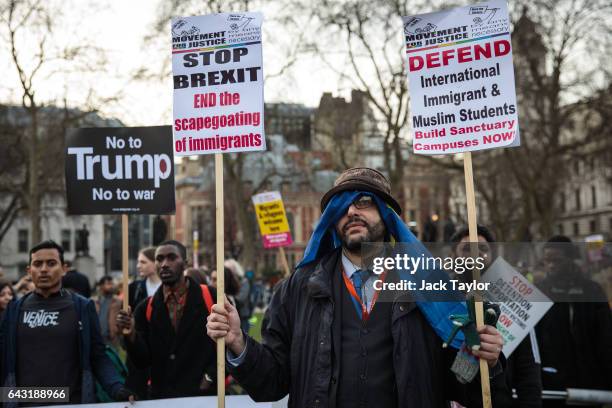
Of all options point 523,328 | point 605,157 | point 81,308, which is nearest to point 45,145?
point 605,157

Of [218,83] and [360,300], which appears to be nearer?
[360,300]

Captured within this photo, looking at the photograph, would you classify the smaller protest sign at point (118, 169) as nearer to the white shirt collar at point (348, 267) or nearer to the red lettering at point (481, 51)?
the white shirt collar at point (348, 267)

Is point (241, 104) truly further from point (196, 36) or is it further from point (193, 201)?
point (193, 201)

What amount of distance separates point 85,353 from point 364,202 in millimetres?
2662

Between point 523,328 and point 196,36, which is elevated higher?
point 196,36

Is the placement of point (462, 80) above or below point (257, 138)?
above

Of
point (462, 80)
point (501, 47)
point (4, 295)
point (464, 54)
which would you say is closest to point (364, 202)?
point (462, 80)

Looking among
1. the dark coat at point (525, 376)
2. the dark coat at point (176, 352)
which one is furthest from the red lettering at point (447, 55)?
the dark coat at point (176, 352)

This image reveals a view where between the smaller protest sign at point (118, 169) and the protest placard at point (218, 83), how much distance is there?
2106 millimetres

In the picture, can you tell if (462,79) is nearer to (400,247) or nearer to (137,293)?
(400,247)

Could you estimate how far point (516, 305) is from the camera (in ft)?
14.4

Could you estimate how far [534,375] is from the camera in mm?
4480

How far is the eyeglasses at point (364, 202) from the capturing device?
11.4ft

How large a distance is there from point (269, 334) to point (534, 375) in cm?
194
